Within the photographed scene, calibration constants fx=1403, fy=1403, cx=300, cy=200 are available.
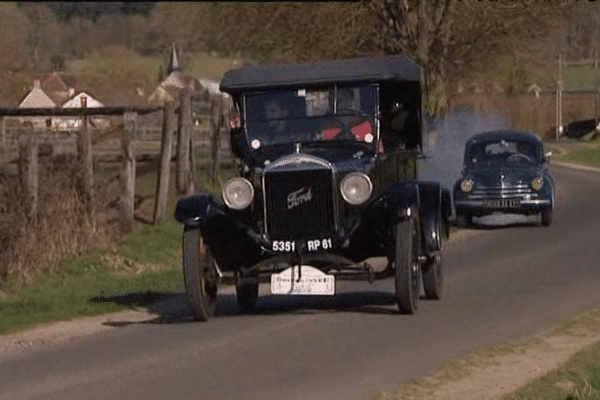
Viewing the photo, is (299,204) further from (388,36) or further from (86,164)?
(388,36)

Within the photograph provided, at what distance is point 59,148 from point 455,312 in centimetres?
1677

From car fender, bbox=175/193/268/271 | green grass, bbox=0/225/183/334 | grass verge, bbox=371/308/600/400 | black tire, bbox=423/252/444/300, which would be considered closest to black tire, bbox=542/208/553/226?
green grass, bbox=0/225/183/334

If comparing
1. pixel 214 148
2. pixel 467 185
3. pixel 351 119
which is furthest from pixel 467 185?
pixel 351 119

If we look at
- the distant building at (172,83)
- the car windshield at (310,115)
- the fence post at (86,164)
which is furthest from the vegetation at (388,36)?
the car windshield at (310,115)

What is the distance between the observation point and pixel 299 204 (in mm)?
13875

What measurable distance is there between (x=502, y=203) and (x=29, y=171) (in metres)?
10.5

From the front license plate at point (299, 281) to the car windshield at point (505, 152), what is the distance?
586 inches

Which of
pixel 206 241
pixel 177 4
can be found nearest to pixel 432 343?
pixel 206 241

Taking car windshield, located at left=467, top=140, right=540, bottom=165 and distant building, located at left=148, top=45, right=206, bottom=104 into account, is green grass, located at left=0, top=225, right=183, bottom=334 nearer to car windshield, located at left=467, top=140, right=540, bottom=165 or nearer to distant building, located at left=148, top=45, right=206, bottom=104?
car windshield, located at left=467, top=140, right=540, bottom=165

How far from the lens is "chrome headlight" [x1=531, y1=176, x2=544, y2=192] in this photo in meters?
26.7

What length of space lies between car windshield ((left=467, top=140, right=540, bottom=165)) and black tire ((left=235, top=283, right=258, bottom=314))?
13178 mm

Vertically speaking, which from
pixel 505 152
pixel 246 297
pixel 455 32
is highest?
pixel 455 32

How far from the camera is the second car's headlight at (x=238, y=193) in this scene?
14.0 metres

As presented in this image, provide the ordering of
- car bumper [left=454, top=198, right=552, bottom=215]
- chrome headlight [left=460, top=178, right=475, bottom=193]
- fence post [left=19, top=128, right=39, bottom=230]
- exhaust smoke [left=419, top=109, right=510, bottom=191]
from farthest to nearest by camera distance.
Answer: chrome headlight [left=460, top=178, right=475, bottom=193]
car bumper [left=454, top=198, right=552, bottom=215]
fence post [left=19, top=128, right=39, bottom=230]
exhaust smoke [left=419, top=109, right=510, bottom=191]
